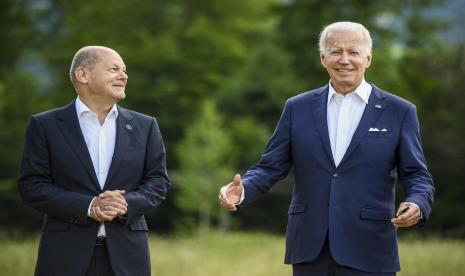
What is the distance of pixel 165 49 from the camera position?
40.2 metres

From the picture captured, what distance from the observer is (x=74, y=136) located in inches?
214

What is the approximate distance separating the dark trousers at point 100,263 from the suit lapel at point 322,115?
1459 millimetres

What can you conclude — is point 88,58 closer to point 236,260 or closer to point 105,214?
point 105,214

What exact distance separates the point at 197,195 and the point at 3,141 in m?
8.60

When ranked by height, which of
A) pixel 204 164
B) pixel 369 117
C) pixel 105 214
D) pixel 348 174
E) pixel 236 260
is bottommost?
pixel 236 260

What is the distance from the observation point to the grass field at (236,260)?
1048 cm

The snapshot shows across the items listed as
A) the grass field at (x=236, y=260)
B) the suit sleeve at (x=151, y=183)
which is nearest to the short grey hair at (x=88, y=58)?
the suit sleeve at (x=151, y=183)

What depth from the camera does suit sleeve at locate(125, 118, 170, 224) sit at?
5.32m

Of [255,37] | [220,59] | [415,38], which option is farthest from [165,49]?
[415,38]

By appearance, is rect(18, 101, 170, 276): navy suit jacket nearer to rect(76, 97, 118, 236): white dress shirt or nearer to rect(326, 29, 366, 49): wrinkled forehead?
rect(76, 97, 118, 236): white dress shirt

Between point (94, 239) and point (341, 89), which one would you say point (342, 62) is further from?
point (94, 239)

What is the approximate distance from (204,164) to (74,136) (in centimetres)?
2771

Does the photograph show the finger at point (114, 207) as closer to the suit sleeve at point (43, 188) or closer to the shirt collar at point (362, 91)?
the suit sleeve at point (43, 188)

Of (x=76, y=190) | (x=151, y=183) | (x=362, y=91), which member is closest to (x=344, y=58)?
(x=362, y=91)
